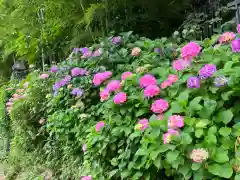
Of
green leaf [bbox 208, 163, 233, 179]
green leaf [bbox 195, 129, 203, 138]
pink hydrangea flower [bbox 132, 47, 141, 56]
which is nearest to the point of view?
green leaf [bbox 208, 163, 233, 179]

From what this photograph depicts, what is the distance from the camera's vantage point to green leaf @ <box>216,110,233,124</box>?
1.41 m

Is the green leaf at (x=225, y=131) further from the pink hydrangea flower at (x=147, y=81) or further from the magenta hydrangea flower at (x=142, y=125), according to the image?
the pink hydrangea flower at (x=147, y=81)

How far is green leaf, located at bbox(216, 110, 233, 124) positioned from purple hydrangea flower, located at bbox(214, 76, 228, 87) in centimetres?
13

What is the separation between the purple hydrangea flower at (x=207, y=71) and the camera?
5.01 ft

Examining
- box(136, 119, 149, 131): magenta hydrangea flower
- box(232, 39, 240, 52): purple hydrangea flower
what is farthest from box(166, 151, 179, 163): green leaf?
box(232, 39, 240, 52): purple hydrangea flower

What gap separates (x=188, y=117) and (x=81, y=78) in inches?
55.6

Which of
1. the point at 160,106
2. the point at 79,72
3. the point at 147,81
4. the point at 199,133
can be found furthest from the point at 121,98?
the point at 79,72

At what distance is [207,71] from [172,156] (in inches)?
17.2

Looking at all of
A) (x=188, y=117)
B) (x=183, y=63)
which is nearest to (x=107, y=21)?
(x=183, y=63)

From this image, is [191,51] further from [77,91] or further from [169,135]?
[77,91]

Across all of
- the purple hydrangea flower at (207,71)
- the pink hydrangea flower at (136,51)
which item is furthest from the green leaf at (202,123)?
the pink hydrangea flower at (136,51)

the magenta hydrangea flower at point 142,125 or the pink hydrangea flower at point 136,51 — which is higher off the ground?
the pink hydrangea flower at point 136,51

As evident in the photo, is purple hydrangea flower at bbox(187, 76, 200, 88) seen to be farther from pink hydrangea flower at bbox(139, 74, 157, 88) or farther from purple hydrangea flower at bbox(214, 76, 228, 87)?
pink hydrangea flower at bbox(139, 74, 157, 88)

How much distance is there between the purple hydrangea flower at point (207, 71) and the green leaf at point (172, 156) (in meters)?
0.39
